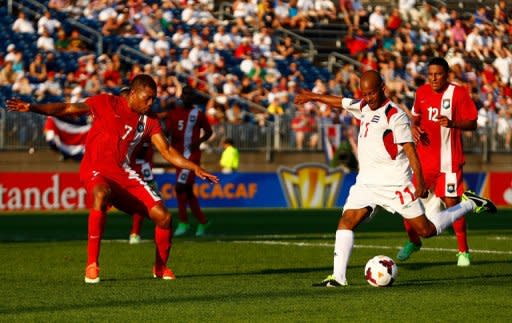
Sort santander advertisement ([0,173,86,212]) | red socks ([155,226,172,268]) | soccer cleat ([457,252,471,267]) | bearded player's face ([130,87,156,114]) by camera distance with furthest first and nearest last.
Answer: santander advertisement ([0,173,86,212])
soccer cleat ([457,252,471,267])
red socks ([155,226,172,268])
bearded player's face ([130,87,156,114])

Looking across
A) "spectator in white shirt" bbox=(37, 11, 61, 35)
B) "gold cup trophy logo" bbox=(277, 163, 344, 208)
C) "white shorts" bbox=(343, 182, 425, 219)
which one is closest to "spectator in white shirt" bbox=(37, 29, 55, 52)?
"spectator in white shirt" bbox=(37, 11, 61, 35)

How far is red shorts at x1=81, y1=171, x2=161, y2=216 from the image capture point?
1419 centimetres

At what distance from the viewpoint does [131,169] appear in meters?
14.4

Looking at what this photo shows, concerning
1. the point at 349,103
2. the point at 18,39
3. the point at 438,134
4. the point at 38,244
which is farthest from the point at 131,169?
the point at 18,39

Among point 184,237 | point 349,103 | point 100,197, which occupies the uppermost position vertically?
point 349,103

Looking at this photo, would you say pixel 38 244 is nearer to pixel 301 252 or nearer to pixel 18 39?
pixel 301 252

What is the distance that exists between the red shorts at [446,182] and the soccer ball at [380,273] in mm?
3609

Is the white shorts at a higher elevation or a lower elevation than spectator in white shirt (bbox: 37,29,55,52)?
lower

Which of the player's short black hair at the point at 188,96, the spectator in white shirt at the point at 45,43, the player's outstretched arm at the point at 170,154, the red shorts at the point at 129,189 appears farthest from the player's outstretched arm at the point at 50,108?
the spectator in white shirt at the point at 45,43

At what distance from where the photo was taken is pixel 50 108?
1373 cm

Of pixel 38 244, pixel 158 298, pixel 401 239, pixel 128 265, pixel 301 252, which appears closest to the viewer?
pixel 158 298

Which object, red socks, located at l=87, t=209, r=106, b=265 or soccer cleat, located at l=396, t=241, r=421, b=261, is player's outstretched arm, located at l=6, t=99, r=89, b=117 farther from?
soccer cleat, located at l=396, t=241, r=421, b=261

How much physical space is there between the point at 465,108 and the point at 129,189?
192 inches

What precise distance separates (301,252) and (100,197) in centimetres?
553
